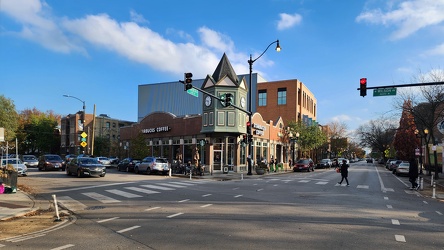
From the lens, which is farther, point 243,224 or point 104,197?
point 104,197

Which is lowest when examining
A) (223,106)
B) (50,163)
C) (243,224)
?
(50,163)

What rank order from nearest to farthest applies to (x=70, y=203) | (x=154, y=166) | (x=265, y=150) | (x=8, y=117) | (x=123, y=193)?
1. (x=70, y=203)
2. (x=123, y=193)
3. (x=154, y=166)
4. (x=265, y=150)
5. (x=8, y=117)

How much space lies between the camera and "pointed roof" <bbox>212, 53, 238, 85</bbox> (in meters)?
37.5

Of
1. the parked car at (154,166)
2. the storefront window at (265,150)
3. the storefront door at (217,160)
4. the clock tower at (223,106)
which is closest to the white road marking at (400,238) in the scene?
the parked car at (154,166)

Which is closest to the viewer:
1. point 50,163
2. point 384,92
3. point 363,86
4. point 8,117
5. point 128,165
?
point 384,92

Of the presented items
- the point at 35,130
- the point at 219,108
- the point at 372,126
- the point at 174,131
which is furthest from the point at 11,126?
the point at 372,126

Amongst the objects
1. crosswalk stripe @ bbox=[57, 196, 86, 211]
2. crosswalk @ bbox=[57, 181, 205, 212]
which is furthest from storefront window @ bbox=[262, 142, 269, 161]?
crosswalk stripe @ bbox=[57, 196, 86, 211]

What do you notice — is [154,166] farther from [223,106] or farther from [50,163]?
[50,163]

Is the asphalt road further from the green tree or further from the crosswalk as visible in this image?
the green tree

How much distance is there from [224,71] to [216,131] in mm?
6742

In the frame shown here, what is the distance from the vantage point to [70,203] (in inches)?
528

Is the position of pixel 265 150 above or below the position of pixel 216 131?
below

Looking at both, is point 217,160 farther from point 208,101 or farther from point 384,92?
point 384,92

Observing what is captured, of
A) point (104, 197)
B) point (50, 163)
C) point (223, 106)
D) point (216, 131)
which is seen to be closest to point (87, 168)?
point (50, 163)
